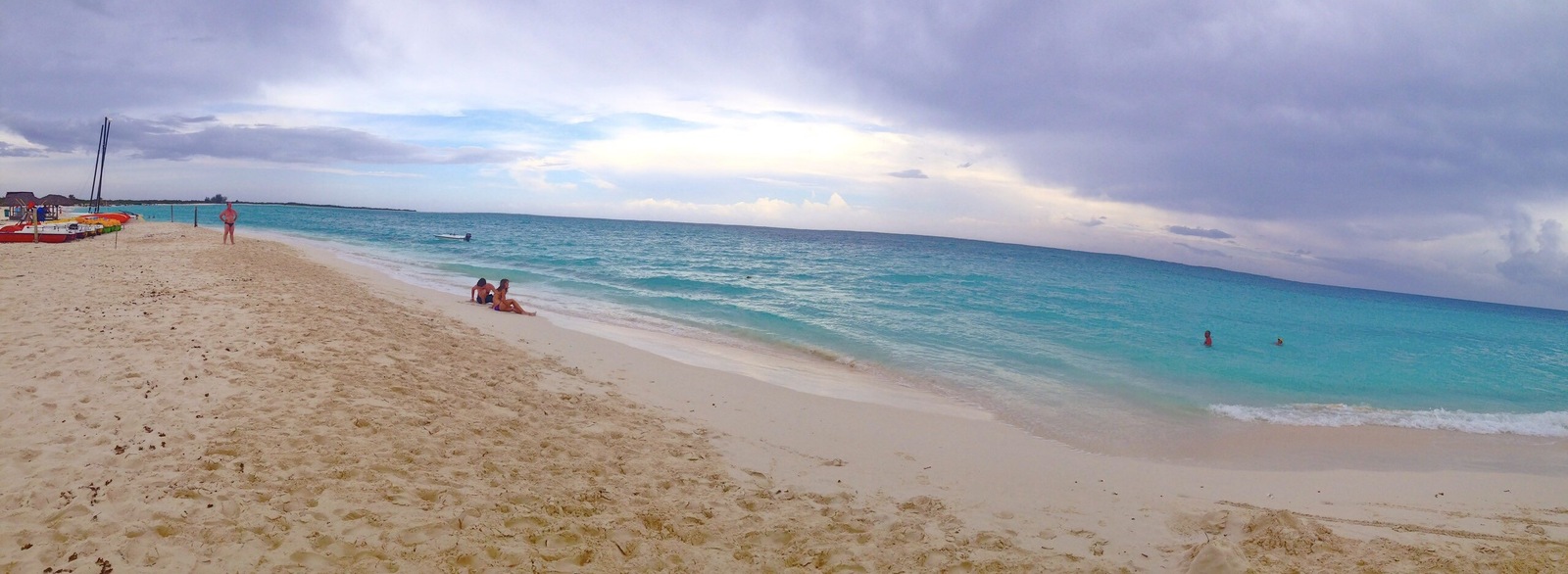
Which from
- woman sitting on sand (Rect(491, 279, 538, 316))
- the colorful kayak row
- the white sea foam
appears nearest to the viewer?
the white sea foam

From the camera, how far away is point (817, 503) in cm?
529

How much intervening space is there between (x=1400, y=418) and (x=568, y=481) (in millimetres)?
14197

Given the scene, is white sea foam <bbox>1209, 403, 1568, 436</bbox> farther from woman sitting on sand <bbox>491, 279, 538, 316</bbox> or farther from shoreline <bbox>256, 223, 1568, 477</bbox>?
woman sitting on sand <bbox>491, 279, 538, 316</bbox>

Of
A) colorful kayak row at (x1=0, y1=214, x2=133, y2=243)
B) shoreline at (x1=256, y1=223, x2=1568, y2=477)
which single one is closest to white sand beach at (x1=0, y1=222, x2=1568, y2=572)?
shoreline at (x1=256, y1=223, x2=1568, y2=477)

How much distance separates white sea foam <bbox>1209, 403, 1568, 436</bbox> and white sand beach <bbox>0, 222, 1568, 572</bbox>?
1.17 m

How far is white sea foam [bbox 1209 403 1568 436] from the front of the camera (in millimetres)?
10594

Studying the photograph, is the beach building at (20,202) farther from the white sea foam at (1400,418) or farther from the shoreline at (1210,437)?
the white sea foam at (1400,418)

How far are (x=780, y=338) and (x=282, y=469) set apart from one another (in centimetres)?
1064

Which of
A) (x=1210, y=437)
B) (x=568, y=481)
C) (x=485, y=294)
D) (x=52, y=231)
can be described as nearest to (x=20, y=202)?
(x=52, y=231)

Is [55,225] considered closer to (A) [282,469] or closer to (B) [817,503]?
(A) [282,469]

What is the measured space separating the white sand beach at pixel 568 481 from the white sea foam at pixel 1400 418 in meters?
1.17

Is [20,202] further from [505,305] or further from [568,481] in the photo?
[568,481]

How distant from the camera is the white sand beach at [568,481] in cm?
394

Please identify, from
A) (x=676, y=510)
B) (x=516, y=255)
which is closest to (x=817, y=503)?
(x=676, y=510)
